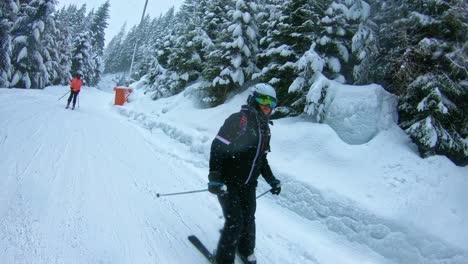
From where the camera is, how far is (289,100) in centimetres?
1046

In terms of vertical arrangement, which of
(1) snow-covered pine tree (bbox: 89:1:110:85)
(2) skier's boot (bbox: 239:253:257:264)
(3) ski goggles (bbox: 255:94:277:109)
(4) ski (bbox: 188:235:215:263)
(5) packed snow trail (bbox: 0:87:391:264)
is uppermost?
(1) snow-covered pine tree (bbox: 89:1:110:85)

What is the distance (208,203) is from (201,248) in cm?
174

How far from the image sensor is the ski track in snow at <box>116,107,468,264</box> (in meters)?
4.58

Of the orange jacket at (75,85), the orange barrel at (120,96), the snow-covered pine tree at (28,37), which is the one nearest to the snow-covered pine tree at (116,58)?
the snow-covered pine tree at (28,37)

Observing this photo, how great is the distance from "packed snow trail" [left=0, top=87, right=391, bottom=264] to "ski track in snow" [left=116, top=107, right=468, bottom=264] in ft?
0.53

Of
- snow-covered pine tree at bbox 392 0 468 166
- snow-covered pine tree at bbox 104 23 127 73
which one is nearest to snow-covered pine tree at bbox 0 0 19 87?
snow-covered pine tree at bbox 392 0 468 166

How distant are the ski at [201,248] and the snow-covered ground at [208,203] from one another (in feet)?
0.34

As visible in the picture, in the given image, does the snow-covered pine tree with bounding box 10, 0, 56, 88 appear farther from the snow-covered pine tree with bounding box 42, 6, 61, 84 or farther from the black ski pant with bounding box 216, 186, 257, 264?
the black ski pant with bounding box 216, 186, 257, 264

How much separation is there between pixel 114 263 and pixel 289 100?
822 cm

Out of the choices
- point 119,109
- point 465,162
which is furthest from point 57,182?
point 119,109

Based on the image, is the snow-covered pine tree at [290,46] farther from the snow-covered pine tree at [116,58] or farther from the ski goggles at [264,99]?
the snow-covered pine tree at [116,58]

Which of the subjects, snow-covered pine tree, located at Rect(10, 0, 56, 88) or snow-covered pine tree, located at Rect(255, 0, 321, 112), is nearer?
snow-covered pine tree, located at Rect(255, 0, 321, 112)

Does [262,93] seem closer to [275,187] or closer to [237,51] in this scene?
[275,187]

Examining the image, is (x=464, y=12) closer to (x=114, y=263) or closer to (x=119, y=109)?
(x=114, y=263)
